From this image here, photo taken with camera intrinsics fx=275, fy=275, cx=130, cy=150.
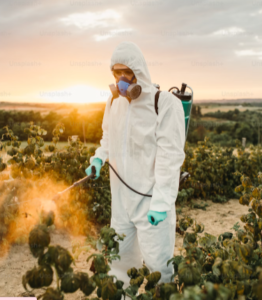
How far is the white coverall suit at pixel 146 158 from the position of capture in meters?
1.62

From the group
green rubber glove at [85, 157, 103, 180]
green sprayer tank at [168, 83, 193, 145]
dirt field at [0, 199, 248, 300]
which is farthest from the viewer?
dirt field at [0, 199, 248, 300]

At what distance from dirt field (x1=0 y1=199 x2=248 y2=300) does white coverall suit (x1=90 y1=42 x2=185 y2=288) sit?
392 mm

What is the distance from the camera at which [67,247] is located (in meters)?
2.97

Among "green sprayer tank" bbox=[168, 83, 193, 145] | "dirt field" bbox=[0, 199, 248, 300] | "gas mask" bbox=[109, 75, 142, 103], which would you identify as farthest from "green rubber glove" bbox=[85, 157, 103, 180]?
"green sprayer tank" bbox=[168, 83, 193, 145]

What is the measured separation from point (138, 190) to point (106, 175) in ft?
5.45

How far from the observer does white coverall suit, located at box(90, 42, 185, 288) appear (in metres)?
1.62

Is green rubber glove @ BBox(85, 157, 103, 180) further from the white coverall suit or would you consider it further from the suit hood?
the suit hood

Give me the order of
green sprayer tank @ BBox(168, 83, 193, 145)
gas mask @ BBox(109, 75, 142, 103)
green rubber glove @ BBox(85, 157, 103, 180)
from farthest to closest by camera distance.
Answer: green sprayer tank @ BBox(168, 83, 193, 145) < green rubber glove @ BBox(85, 157, 103, 180) < gas mask @ BBox(109, 75, 142, 103)

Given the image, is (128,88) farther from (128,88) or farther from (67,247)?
(67,247)

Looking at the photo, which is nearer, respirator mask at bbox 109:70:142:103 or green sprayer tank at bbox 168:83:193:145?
respirator mask at bbox 109:70:142:103

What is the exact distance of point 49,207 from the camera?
1107mm

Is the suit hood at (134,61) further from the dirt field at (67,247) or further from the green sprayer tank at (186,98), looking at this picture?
the dirt field at (67,247)

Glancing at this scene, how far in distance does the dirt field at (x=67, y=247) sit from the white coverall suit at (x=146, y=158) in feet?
1.29

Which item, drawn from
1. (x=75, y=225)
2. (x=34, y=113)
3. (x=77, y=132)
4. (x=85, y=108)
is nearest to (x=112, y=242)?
(x=75, y=225)
